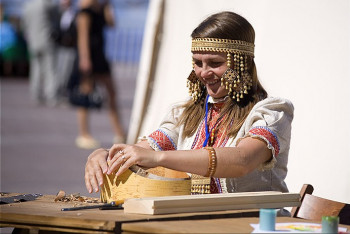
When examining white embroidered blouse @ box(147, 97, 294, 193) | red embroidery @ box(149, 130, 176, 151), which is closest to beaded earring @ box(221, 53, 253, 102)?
white embroidered blouse @ box(147, 97, 294, 193)

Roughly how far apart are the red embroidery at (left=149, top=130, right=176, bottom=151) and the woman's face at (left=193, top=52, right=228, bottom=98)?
0.31 meters

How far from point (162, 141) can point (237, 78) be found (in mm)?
458

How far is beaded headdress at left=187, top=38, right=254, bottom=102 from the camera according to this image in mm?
3479

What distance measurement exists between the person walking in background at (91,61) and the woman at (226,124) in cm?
602

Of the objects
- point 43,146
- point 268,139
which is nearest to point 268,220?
point 268,139

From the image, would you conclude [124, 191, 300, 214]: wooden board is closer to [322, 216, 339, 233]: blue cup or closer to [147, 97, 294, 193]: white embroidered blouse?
[147, 97, 294, 193]: white embroidered blouse

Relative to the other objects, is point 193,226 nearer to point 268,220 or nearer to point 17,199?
point 268,220

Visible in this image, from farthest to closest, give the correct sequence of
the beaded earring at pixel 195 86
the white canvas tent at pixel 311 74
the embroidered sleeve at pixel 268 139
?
the white canvas tent at pixel 311 74
the beaded earring at pixel 195 86
the embroidered sleeve at pixel 268 139

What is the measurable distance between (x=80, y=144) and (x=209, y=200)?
7.70 meters

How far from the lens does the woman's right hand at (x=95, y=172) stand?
10.4 ft

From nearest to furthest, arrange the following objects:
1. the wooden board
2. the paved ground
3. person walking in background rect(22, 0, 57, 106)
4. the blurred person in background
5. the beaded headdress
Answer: the wooden board, the beaded headdress, the paved ground, person walking in background rect(22, 0, 57, 106), the blurred person in background

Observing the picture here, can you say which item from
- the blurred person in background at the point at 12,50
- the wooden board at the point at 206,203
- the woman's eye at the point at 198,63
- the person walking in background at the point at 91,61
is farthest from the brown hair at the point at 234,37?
the blurred person in background at the point at 12,50

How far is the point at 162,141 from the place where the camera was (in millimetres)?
3729

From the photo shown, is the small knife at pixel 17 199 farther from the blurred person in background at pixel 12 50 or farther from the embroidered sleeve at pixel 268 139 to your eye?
the blurred person in background at pixel 12 50
